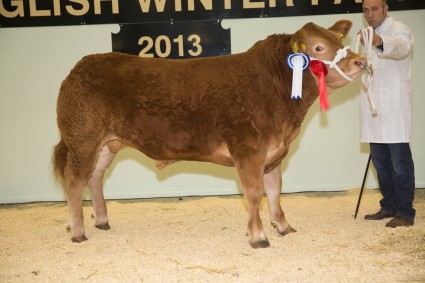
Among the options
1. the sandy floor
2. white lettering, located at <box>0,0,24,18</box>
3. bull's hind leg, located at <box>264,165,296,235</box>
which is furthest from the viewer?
white lettering, located at <box>0,0,24,18</box>

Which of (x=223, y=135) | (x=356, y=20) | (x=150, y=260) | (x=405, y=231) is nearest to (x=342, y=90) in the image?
(x=356, y=20)

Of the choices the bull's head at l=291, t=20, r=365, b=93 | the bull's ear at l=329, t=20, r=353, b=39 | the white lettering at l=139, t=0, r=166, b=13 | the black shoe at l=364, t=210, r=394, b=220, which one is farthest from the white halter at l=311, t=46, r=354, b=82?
the white lettering at l=139, t=0, r=166, b=13

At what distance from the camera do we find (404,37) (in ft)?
11.9

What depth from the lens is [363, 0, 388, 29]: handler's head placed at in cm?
369

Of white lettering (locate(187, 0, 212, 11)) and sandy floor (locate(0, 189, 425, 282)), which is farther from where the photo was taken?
white lettering (locate(187, 0, 212, 11))

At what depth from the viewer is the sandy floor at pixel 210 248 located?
2.77 metres

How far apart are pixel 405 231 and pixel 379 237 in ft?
0.90

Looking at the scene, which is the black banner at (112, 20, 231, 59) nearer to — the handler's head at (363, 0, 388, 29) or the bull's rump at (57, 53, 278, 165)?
the bull's rump at (57, 53, 278, 165)

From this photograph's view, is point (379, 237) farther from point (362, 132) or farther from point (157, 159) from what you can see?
point (157, 159)

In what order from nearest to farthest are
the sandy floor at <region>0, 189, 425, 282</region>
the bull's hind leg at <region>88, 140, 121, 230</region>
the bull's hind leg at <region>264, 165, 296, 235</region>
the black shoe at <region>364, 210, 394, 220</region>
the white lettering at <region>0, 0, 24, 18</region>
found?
the sandy floor at <region>0, 189, 425, 282</region>
the bull's hind leg at <region>264, 165, 296, 235</region>
the bull's hind leg at <region>88, 140, 121, 230</region>
the black shoe at <region>364, 210, 394, 220</region>
the white lettering at <region>0, 0, 24, 18</region>

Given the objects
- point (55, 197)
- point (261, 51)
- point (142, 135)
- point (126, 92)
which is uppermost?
point (261, 51)

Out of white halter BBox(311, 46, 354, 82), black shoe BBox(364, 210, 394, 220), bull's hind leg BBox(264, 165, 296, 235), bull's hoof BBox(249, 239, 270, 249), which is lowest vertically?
black shoe BBox(364, 210, 394, 220)

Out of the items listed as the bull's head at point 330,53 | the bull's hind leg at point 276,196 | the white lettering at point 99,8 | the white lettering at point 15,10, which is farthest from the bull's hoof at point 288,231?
the white lettering at point 15,10

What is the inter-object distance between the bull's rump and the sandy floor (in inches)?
27.3
